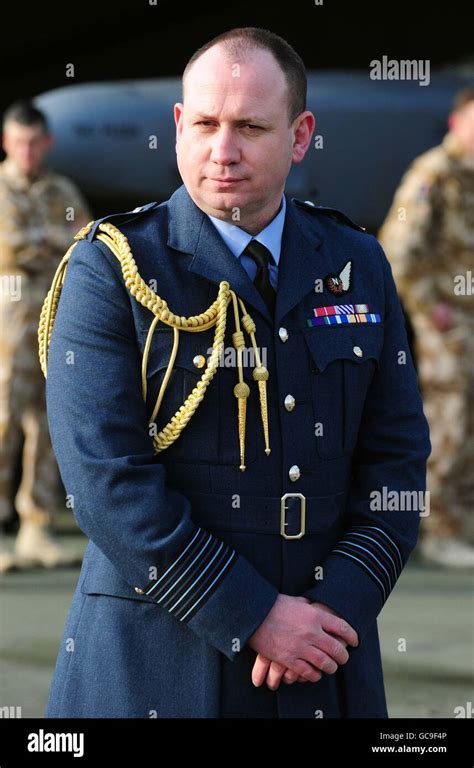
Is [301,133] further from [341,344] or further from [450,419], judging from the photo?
[450,419]

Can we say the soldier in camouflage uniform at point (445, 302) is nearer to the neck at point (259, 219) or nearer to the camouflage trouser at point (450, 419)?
the camouflage trouser at point (450, 419)

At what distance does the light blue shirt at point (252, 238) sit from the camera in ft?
6.98

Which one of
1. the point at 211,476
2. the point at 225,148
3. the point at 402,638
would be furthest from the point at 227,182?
the point at 402,638

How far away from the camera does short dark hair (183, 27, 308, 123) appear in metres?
2.02

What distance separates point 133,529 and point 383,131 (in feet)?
18.1

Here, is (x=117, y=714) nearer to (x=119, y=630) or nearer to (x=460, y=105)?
(x=119, y=630)

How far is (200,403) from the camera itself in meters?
2.06

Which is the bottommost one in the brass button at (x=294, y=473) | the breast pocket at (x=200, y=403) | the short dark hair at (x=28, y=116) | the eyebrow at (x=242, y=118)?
the brass button at (x=294, y=473)

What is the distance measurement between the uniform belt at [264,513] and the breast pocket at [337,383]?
89 mm

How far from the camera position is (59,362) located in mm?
2033

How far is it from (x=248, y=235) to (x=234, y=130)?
205mm

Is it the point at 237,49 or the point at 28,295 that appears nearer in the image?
the point at 237,49

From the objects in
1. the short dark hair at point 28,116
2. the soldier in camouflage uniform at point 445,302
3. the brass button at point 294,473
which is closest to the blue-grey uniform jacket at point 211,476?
the brass button at point 294,473

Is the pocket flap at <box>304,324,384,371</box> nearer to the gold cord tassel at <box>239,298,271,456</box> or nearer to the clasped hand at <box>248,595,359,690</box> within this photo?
the gold cord tassel at <box>239,298,271,456</box>
